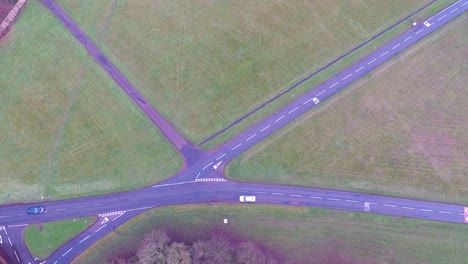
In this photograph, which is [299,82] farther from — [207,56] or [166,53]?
[166,53]

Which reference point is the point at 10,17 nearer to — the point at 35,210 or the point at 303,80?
the point at 35,210

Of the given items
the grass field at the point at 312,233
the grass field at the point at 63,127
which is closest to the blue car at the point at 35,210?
the grass field at the point at 63,127

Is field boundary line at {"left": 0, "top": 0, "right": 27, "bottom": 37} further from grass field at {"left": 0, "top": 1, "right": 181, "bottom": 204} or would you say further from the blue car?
the blue car

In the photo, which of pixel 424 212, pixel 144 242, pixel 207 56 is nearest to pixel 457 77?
pixel 424 212

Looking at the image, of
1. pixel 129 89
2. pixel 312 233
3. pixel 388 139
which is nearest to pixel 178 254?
pixel 312 233

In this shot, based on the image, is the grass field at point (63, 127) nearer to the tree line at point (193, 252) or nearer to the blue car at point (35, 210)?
the blue car at point (35, 210)

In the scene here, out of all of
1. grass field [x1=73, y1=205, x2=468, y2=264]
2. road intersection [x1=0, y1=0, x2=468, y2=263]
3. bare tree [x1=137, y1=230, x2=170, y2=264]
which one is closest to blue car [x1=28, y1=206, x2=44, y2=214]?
road intersection [x1=0, y1=0, x2=468, y2=263]
